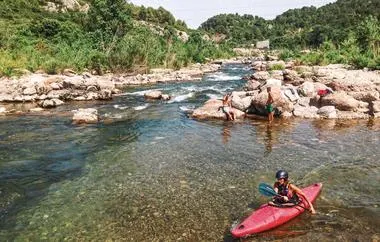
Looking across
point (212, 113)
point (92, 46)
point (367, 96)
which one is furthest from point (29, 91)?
point (367, 96)

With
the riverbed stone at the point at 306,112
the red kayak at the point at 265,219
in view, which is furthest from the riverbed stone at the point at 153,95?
the red kayak at the point at 265,219

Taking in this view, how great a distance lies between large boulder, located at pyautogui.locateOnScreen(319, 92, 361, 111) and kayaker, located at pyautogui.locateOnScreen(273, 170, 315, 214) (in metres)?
12.9

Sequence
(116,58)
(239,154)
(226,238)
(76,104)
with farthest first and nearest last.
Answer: (116,58), (76,104), (239,154), (226,238)

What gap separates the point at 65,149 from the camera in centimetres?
1534

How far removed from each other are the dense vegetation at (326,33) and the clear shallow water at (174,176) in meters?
18.8

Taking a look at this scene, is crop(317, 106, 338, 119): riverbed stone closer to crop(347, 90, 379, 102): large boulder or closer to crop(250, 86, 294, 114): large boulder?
crop(250, 86, 294, 114): large boulder

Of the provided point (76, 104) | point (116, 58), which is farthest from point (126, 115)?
point (116, 58)

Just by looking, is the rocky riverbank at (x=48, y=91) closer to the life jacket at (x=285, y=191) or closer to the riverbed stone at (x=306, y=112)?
the riverbed stone at (x=306, y=112)

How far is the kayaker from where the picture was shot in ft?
30.4

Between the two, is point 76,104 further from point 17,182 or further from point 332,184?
point 332,184

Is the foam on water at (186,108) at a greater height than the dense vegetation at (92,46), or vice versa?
the dense vegetation at (92,46)

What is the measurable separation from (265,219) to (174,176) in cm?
416

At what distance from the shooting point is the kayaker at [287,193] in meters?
9.27

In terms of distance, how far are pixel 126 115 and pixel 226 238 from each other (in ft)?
48.1
